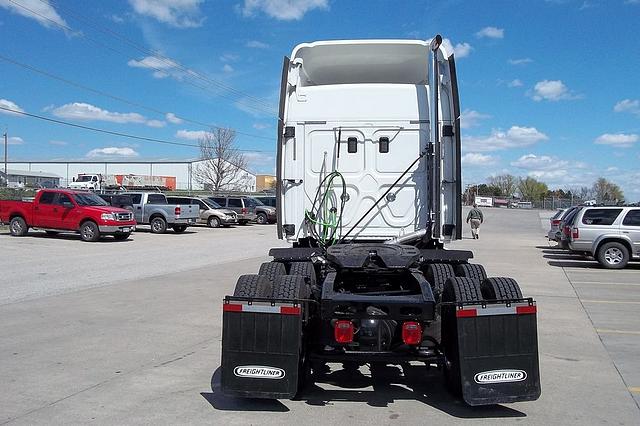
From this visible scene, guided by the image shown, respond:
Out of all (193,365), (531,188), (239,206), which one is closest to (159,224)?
(239,206)

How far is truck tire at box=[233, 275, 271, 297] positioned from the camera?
5246mm

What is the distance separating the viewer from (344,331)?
16.6 feet

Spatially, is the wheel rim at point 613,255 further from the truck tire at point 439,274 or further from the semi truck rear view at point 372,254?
the truck tire at point 439,274

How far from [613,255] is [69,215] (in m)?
18.5

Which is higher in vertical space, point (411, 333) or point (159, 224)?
point (159, 224)

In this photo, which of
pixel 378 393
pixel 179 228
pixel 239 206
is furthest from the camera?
pixel 239 206

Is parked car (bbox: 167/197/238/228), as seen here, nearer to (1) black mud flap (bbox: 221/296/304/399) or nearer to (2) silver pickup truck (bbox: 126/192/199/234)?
(2) silver pickup truck (bbox: 126/192/199/234)

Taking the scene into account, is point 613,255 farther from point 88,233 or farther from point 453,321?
point 88,233

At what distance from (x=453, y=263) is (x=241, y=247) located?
645 inches

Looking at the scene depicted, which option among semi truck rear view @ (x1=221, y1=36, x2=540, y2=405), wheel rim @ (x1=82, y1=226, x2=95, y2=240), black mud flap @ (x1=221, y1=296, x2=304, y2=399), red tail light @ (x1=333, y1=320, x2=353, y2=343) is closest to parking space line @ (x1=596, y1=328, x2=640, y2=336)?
semi truck rear view @ (x1=221, y1=36, x2=540, y2=405)

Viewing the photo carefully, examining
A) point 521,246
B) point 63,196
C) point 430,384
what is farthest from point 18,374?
point 521,246

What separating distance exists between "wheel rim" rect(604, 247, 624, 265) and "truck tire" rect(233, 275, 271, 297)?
561 inches

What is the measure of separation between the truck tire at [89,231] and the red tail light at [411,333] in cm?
1961

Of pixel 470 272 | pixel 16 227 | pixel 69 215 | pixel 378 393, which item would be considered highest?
pixel 69 215
